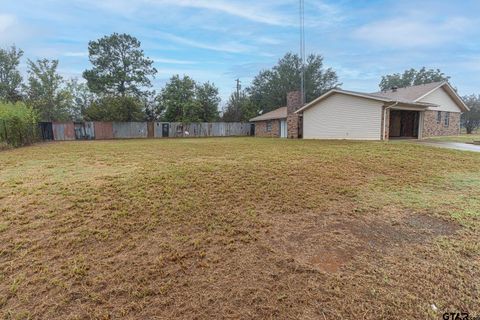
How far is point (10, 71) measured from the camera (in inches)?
1163

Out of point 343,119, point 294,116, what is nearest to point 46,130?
point 294,116

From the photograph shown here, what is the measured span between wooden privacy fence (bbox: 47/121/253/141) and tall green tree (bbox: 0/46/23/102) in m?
13.3

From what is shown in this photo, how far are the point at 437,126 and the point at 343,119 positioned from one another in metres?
7.68

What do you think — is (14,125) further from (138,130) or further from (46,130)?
(138,130)

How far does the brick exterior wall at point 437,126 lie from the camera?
16.8 meters

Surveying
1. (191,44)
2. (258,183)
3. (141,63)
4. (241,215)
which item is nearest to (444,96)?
(191,44)

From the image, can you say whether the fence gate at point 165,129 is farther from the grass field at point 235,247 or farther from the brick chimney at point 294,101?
the grass field at point 235,247

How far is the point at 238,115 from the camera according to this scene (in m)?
31.0

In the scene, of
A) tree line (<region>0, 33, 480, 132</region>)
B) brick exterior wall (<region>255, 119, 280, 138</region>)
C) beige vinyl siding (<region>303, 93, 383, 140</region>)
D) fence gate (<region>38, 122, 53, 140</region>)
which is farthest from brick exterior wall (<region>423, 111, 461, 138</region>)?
fence gate (<region>38, 122, 53, 140</region>)

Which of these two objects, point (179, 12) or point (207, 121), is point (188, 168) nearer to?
point (179, 12)

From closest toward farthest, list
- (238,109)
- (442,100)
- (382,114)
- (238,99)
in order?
(382,114)
(442,100)
(238,109)
(238,99)

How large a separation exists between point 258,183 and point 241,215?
138cm

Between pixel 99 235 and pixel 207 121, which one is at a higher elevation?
pixel 207 121

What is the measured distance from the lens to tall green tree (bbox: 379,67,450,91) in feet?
120
